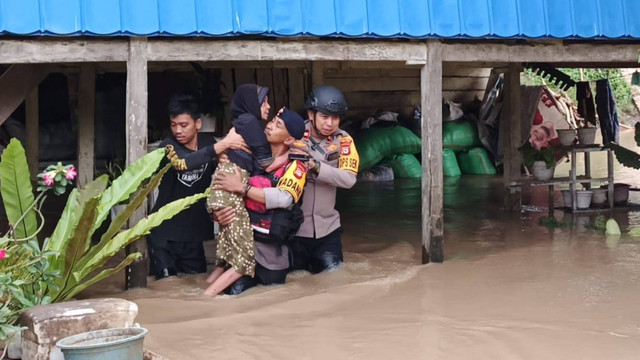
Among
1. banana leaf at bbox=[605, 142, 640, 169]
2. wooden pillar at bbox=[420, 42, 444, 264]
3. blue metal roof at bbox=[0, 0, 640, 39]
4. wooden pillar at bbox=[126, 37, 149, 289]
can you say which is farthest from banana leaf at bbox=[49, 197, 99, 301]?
banana leaf at bbox=[605, 142, 640, 169]

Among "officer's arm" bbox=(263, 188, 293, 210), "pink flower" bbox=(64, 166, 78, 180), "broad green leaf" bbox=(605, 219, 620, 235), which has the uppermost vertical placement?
"pink flower" bbox=(64, 166, 78, 180)

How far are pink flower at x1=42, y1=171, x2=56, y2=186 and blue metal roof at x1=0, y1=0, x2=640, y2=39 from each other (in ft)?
4.45

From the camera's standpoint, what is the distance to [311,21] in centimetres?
696

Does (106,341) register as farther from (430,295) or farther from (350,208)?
(350,208)

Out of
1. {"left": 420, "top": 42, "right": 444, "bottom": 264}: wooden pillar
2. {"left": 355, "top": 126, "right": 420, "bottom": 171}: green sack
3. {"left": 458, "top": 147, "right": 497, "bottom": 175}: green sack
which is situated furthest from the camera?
{"left": 458, "top": 147, "right": 497, "bottom": 175}: green sack

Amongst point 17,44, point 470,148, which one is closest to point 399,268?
point 17,44

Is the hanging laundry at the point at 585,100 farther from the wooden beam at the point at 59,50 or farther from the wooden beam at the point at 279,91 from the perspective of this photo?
the wooden beam at the point at 59,50

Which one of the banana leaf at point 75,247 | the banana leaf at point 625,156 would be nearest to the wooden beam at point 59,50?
the banana leaf at point 75,247

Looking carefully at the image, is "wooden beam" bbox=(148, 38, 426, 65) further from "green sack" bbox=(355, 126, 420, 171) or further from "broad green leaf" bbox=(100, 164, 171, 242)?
"green sack" bbox=(355, 126, 420, 171)

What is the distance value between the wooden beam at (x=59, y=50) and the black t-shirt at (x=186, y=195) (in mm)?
834

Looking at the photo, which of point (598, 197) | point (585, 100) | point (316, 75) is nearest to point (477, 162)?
point (585, 100)

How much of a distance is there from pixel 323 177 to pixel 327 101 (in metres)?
0.59

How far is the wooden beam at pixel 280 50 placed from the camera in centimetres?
Result: 676

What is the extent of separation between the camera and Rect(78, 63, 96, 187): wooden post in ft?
29.5
